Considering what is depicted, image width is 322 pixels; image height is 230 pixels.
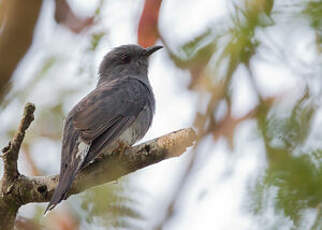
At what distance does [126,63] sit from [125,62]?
0.08 feet

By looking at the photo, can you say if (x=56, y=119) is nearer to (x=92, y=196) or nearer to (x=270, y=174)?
(x=92, y=196)

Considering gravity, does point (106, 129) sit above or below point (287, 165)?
below

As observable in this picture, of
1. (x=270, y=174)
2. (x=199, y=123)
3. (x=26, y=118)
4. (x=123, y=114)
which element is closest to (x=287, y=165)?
(x=270, y=174)

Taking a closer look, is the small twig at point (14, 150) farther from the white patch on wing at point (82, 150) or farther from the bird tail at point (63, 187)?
the white patch on wing at point (82, 150)

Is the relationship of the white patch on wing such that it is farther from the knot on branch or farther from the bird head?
the bird head

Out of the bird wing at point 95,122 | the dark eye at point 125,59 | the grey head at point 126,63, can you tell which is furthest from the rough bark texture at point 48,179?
the dark eye at point 125,59

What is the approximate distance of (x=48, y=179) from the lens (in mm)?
3781

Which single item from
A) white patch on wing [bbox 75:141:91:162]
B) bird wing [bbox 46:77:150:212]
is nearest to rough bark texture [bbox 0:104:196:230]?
bird wing [bbox 46:77:150:212]

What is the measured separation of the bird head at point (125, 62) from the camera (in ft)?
22.3

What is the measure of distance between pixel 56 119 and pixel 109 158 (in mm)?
641

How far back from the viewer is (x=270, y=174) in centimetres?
145

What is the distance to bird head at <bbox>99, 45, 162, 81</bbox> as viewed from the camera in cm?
680

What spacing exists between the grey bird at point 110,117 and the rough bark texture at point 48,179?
164 mm

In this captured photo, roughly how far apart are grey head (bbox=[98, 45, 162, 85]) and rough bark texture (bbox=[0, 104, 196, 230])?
10.3 ft
